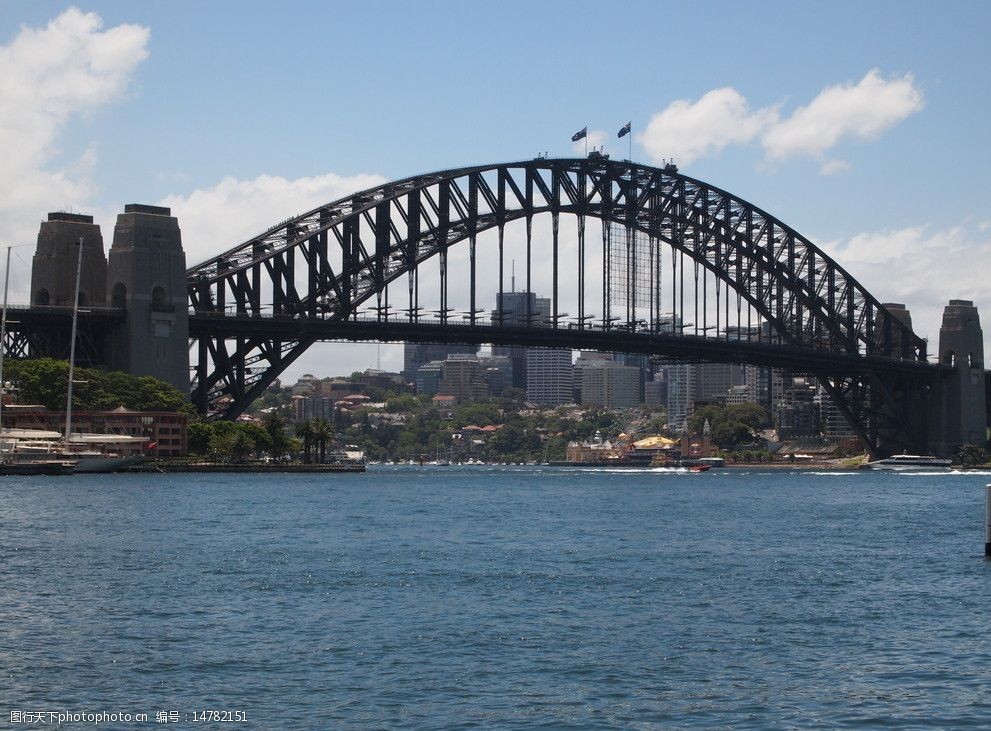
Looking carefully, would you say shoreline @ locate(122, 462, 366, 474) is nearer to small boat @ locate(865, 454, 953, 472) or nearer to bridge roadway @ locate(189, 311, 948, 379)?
bridge roadway @ locate(189, 311, 948, 379)

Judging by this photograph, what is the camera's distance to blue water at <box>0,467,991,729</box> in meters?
26.2

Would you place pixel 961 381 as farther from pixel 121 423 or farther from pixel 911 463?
pixel 121 423

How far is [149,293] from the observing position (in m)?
103

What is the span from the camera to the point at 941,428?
15525 cm

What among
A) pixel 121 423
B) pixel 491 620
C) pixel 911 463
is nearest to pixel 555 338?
pixel 121 423

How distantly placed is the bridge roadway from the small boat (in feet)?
26.5

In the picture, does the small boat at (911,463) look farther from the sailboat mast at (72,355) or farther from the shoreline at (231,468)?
the sailboat mast at (72,355)

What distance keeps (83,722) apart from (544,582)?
60.1ft

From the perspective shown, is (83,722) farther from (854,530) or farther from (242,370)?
(242,370)

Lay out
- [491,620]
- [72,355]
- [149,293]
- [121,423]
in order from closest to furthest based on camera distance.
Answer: [491,620]
[72,355]
[121,423]
[149,293]

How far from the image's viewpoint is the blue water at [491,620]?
85.9 feet

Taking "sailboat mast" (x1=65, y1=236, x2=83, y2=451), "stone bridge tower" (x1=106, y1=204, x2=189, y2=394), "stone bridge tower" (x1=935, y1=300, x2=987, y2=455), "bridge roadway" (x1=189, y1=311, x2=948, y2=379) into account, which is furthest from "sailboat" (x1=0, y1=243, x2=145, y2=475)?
"stone bridge tower" (x1=935, y1=300, x2=987, y2=455)

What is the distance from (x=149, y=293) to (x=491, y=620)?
7235cm

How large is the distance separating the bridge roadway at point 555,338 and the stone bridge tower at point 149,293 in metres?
2.45
